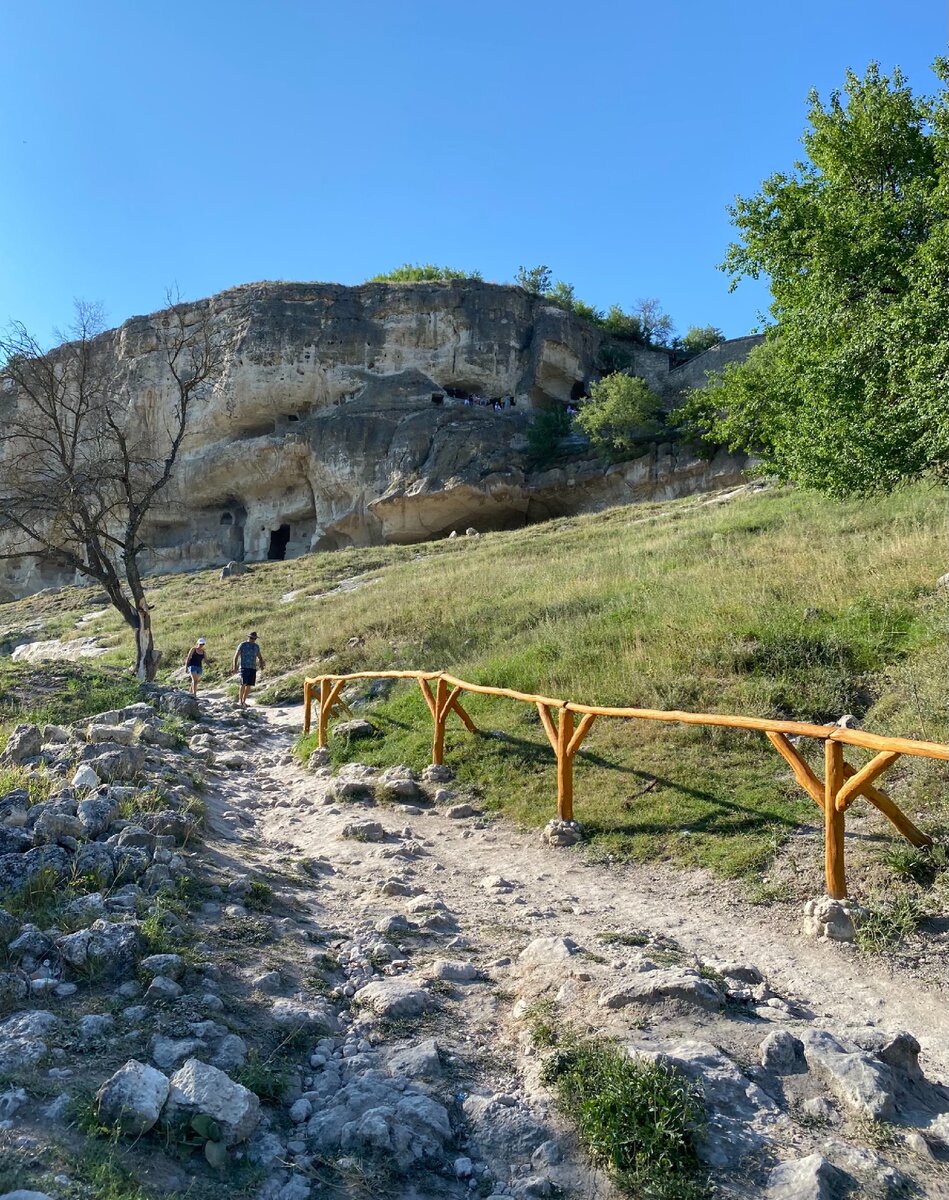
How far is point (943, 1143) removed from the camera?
8.30ft

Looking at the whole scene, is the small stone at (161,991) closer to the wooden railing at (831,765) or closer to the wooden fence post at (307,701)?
the wooden railing at (831,765)

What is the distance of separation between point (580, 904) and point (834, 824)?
1.55 meters

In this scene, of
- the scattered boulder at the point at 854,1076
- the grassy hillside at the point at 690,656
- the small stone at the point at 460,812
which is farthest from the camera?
the small stone at the point at 460,812

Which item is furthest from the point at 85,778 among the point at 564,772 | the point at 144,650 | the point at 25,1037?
the point at 144,650

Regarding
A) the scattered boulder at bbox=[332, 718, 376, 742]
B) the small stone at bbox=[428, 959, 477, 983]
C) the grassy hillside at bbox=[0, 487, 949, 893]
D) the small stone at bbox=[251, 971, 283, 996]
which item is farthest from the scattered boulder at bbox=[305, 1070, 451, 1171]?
the scattered boulder at bbox=[332, 718, 376, 742]

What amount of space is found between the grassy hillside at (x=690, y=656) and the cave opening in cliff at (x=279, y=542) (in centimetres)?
2362

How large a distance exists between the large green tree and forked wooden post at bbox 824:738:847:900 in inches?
280

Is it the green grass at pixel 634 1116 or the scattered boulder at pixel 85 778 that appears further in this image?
the scattered boulder at pixel 85 778

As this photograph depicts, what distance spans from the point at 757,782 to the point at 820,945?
186 cm

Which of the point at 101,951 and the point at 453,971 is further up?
the point at 101,951

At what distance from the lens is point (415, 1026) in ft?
10.7

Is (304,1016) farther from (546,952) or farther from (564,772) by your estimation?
(564,772)

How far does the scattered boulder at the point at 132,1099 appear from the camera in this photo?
2.35 meters

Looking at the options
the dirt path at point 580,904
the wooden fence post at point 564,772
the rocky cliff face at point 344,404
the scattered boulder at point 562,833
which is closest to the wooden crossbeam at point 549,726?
the wooden fence post at point 564,772
